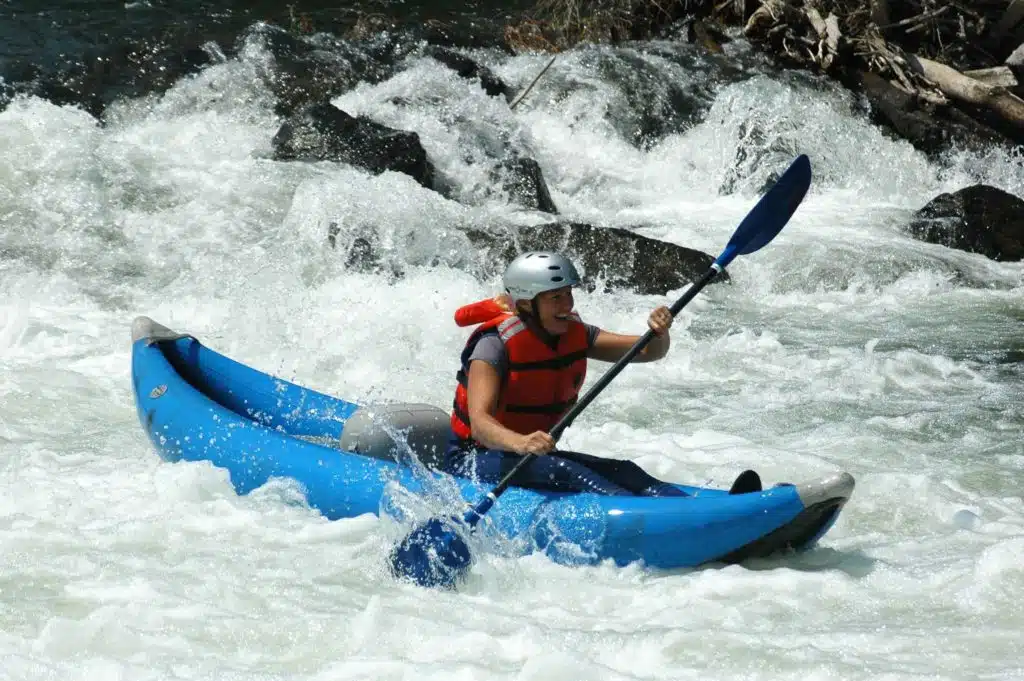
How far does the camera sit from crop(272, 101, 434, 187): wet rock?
8.88m

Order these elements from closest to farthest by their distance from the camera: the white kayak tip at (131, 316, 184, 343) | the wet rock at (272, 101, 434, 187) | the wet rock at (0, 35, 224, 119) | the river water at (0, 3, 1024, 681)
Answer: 1. the river water at (0, 3, 1024, 681)
2. the white kayak tip at (131, 316, 184, 343)
3. the wet rock at (272, 101, 434, 187)
4. the wet rock at (0, 35, 224, 119)

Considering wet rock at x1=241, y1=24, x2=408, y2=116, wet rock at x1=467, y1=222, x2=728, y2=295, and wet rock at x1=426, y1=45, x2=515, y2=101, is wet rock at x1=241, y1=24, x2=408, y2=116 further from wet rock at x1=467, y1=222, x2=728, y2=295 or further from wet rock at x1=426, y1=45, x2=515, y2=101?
wet rock at x1=467, y1=222, x2=728, y2=295

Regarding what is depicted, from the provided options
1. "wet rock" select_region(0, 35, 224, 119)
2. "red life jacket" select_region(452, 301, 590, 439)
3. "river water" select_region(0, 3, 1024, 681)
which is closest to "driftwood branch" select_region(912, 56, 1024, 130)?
"river water" select_region(0, 3, 1024, 681)

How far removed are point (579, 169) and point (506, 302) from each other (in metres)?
6.17

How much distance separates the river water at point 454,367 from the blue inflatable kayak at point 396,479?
8 cm

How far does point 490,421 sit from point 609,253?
4292 mm

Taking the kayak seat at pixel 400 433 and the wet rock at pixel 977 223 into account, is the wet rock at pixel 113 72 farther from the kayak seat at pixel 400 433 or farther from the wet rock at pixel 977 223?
the kayak seat at pixel 400 433

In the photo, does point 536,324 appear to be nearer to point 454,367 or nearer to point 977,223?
point 454,367

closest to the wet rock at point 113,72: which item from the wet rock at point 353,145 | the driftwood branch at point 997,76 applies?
the wet rock at point 353,145

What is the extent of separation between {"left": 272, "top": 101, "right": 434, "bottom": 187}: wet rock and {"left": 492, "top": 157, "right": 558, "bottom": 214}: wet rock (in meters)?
0.52

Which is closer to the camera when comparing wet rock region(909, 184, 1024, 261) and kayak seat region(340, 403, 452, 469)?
kayak seat region(340, 403, 452, 469)

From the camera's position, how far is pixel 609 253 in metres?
8.09

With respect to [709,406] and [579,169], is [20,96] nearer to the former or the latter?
[579,169]

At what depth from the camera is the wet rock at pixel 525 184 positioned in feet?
30.0
